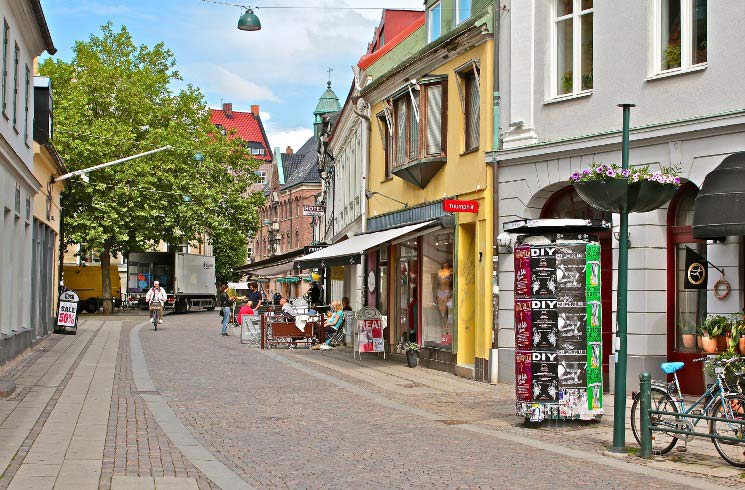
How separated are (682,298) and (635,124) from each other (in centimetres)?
273

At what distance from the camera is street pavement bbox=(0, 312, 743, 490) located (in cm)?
921

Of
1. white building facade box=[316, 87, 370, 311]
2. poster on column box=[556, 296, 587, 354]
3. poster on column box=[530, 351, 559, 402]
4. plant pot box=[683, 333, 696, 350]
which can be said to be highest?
white building facade box=[316, 87, 370, 311]

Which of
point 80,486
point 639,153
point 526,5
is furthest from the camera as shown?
point 526,5

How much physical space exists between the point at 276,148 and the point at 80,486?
324ft

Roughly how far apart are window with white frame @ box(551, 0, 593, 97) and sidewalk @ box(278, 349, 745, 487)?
17.1 ft

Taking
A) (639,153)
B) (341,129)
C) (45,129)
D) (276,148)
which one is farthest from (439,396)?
(276,148)

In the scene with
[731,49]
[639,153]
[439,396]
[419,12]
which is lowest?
[439,396]

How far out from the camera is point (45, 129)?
29453mm

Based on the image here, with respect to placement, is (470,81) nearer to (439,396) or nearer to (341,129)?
(439,396)

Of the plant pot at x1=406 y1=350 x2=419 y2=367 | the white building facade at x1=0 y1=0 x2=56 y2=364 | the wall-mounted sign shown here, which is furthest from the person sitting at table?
the wall-mounted sign

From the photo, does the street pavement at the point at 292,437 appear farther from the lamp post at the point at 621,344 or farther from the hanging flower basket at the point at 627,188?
the hanging flower basket at the point at 627,188

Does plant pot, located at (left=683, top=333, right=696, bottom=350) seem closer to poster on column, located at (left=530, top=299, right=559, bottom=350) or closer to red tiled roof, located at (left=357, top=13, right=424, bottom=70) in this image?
poster on column, located at (left=530, top=299, right=559, bottom=350)

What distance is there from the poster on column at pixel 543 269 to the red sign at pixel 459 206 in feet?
21.7

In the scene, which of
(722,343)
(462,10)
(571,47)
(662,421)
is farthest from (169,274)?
(662,421)
